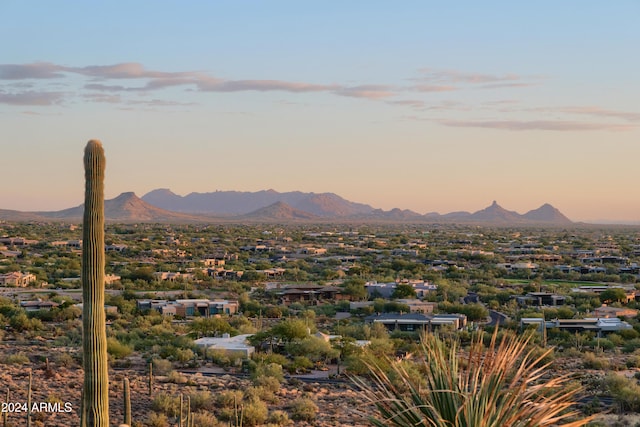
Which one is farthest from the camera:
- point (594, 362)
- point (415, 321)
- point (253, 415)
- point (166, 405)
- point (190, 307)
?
point (190, 307)

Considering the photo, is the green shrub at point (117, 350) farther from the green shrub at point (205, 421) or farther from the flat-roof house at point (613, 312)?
the flat-roof house at point (613, 312)

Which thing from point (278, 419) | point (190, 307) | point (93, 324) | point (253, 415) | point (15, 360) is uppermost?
point (93, 324)

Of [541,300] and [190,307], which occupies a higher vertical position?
[190,307]

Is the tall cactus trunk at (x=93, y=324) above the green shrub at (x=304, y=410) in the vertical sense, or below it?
above

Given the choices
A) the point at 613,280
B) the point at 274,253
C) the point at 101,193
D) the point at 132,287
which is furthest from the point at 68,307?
the point at 274,253

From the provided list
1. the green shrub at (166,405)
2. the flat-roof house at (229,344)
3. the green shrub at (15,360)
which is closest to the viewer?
the green shrub at (166,405)

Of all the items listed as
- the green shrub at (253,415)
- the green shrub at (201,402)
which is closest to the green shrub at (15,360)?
the green shrub at (201,402)

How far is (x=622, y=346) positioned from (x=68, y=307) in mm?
29757

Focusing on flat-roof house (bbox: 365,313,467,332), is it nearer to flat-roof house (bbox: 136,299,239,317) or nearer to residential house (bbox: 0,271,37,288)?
flat-roof house (bbox: 136,299,239,317)

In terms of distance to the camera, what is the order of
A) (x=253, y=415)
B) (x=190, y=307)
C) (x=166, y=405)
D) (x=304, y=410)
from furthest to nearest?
(x=190, y=307) < (x=304, y=410) < (x=166, y=405) < (x=253, y=415)

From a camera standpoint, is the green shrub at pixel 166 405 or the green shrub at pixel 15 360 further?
the green shrub at pixel 15 360

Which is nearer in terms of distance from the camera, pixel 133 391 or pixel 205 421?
pixel 205 421

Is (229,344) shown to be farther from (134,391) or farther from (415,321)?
(415,321)

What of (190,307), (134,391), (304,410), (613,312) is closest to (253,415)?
(304,410)
